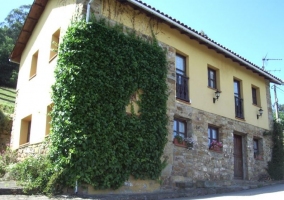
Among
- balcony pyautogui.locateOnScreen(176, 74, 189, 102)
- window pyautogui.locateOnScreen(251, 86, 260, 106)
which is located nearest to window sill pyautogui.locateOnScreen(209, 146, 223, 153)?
balcony pyautogui.locateOnScreen(176, 74, 189, 102)

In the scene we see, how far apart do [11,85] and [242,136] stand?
24.4m

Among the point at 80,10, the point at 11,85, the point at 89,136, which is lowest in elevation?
the point at 89,136

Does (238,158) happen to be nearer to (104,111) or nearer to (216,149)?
(216,149)

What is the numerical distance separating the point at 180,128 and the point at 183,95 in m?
1.17

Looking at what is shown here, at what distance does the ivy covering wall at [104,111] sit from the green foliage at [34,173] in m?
0.37

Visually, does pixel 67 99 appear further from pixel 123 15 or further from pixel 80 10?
pixel 123 15

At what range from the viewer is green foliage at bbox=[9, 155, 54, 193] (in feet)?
24.7

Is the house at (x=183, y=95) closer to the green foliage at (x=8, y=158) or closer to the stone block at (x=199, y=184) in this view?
the stone block at (x=199, y=184)

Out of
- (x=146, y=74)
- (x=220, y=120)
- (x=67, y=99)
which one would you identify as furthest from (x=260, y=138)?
(x=67, y=99)

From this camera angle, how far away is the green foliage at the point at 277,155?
14.0 meters

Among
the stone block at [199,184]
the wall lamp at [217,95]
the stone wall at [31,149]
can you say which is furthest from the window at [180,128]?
the stone wall at [31,149]

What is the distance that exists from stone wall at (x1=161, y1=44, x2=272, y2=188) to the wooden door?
148 mm

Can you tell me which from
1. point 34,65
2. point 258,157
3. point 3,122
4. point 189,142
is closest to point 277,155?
point 258,157

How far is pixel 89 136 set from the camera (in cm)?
760
